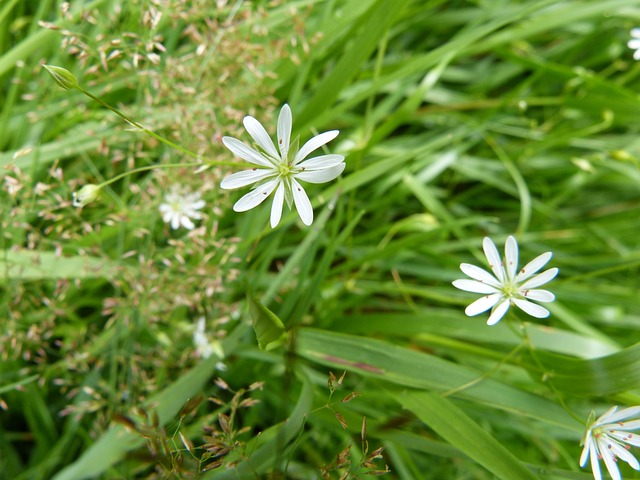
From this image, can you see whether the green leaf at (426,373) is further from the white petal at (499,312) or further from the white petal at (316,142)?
the white petal at (316,142)

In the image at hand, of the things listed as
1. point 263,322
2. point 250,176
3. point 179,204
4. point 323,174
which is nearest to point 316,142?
point 323,174

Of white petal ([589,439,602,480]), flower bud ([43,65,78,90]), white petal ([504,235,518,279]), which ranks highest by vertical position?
flower bud ([43,65,78,90])

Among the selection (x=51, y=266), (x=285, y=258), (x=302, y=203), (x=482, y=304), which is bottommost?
(x=285, y=258)

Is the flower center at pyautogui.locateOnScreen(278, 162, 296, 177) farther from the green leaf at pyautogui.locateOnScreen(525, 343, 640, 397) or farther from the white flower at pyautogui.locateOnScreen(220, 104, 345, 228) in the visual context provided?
the green leaf at pyautogui.locateOnScreen(525, 343, 640, 397)

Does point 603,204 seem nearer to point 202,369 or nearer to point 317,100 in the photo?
point 317,100

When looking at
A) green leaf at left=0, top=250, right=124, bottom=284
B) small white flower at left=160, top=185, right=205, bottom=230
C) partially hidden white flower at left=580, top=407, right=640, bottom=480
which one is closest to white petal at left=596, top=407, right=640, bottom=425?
partially hidden white flower at left=580, top=407, right=640, bottom=480

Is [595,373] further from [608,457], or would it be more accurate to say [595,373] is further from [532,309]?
[532,309]
